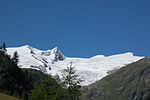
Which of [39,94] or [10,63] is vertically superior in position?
[10,63]

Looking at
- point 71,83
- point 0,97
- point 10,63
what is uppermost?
point 10,63

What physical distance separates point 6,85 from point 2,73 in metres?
4.15

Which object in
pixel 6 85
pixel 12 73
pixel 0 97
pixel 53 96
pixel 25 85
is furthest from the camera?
pixel 25 85

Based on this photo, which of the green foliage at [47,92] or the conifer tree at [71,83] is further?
the conifer tree at [71,83]

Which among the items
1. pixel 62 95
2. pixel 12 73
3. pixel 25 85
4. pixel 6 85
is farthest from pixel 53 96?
pixel 25 85

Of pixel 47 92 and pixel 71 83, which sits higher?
pixel 71 83

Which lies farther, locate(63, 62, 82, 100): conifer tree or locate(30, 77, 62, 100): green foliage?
locate(63, 62, 82, 100): conifer tree

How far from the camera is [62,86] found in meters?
81.6

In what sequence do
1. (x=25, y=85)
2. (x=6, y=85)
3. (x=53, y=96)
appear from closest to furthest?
1. (x=53, y=96)
2. (x=6, y=85)
3. (x=25, y=85)

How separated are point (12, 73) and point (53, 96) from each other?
26757 millimetres

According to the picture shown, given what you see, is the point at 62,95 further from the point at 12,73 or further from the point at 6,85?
the point at 12,73

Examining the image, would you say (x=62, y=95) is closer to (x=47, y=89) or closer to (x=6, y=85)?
(x=47, y=89)

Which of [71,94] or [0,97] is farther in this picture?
[71,94]

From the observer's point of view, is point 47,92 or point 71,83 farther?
point 47,92
